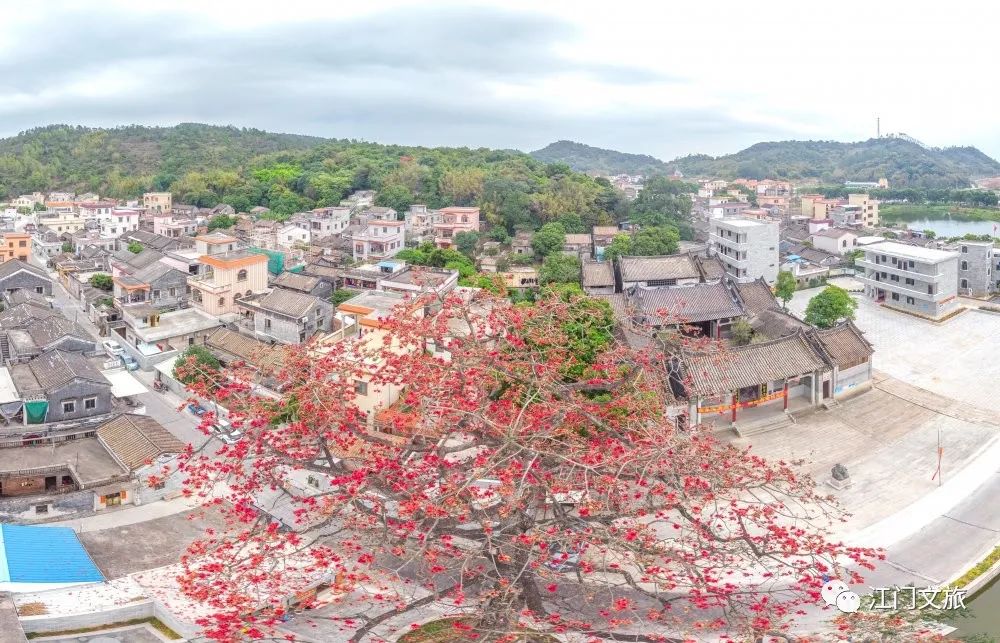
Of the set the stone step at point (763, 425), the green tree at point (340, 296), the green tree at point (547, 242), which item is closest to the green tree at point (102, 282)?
the green tree at point (340, 296)

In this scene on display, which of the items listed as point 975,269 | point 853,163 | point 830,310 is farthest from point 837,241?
point 853,163

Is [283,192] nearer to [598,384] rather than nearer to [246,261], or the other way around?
[246,261]

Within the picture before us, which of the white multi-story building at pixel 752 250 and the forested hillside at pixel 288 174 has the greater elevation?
the forested hillside at pixel 288 174

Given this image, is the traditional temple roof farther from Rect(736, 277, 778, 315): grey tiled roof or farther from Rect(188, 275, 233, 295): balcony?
Rect(188, 275, 233, 295): balcony

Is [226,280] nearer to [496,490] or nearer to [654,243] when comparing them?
[654,243]

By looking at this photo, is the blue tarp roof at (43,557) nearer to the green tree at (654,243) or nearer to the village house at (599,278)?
the village house at (599,278)

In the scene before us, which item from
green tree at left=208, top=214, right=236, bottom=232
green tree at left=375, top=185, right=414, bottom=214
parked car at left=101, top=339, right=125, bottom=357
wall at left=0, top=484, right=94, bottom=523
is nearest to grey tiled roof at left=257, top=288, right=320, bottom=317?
parked car at left=101, top=339, right=125, bottom=357

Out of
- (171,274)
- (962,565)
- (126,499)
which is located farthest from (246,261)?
(962,565)
